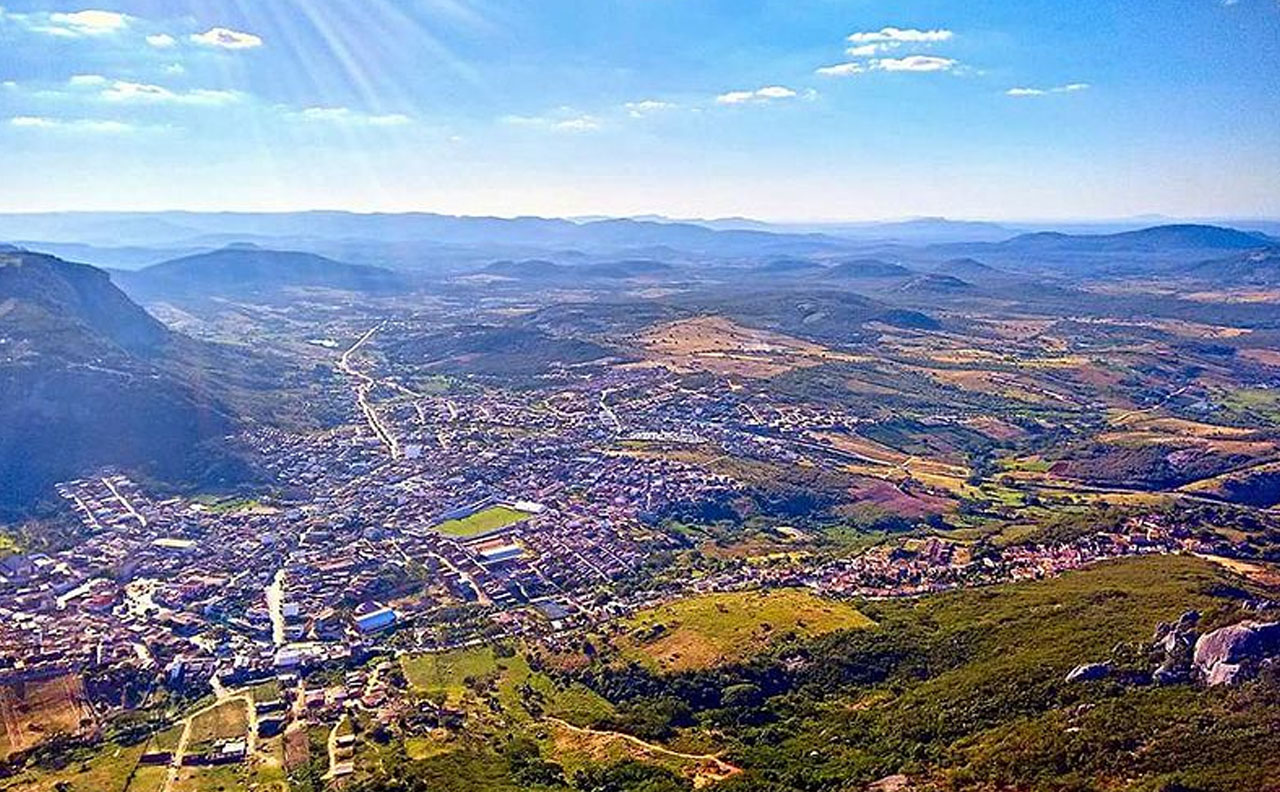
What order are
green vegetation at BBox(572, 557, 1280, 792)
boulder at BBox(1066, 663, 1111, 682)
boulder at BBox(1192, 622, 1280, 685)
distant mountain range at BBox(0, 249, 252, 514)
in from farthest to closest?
distant mountain range at BBox(0, 249, 252, 514) < boulder at BBox(1066, 663, 1111, 682) < boulder at BBox(1192, 622, 1280, 685) < green vegetation at BBox(572, 557, 1280, 792)

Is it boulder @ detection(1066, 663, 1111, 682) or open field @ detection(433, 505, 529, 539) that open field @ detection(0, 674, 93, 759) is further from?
boulder @ detection(1066, 663, 1111, 682)

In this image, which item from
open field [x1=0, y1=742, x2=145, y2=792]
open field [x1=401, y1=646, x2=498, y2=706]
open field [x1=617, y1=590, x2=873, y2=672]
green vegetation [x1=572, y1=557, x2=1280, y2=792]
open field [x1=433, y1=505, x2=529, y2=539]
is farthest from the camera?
open field [x1=433, y1=505, x2=529, y2=539]

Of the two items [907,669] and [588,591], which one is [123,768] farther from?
[907,669]

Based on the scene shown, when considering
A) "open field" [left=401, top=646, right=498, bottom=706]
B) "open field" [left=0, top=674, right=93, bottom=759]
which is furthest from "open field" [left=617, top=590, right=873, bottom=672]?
"open field" [left=0, top=674, right=93, bottom=759]

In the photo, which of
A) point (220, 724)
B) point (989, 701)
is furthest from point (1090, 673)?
point (220, 724)

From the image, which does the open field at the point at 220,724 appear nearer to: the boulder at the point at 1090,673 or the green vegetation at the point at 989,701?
the green vegetation at the point at 989,701

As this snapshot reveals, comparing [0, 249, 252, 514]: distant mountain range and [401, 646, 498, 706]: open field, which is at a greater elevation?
[0, 249, 252, 514]: distant mountain range
